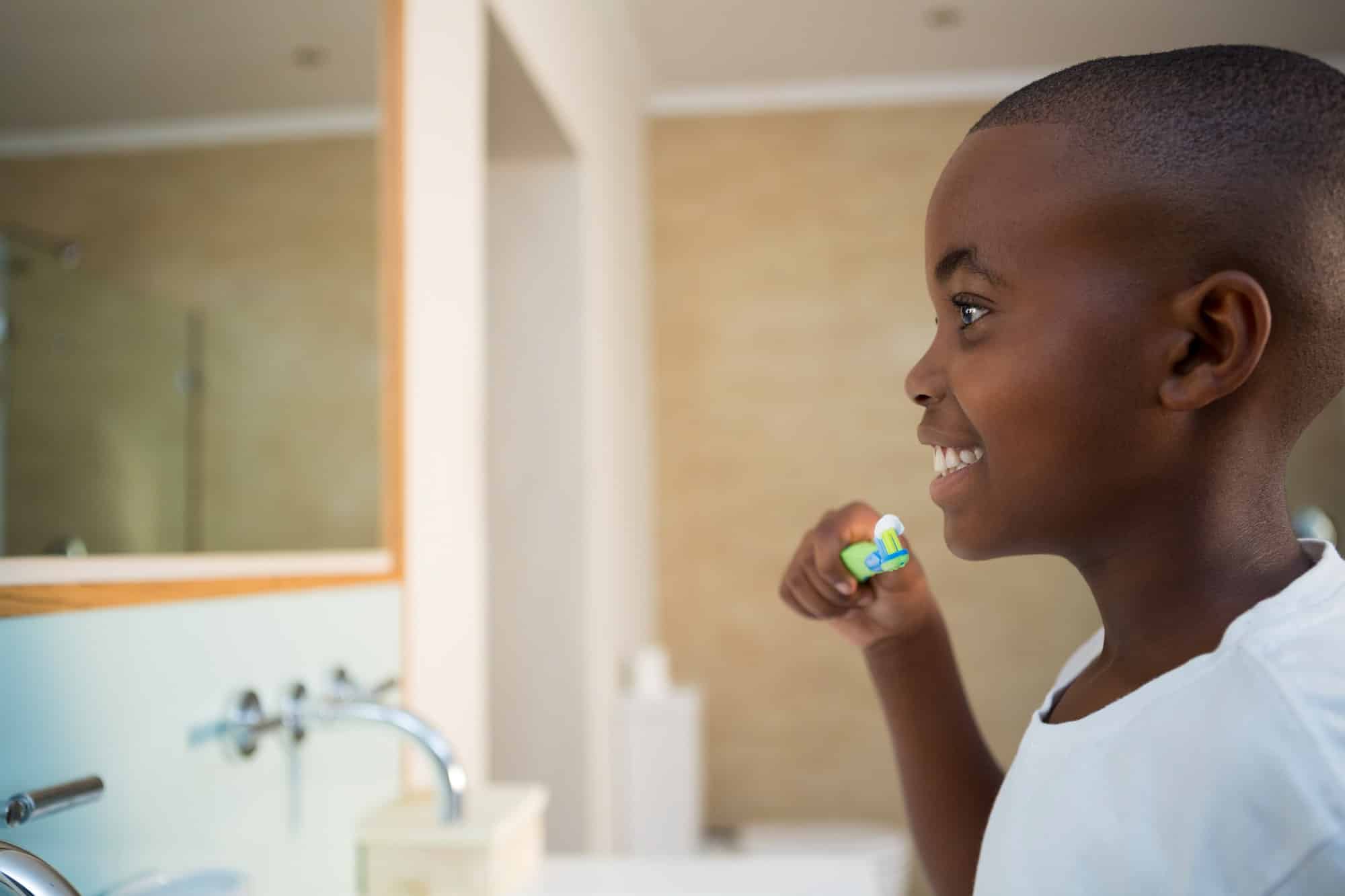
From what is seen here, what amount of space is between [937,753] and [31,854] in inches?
16.4

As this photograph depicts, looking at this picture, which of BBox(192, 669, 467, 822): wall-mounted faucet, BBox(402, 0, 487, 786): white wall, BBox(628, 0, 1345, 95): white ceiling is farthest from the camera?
BBox(402, 0, 487, 786): white wall

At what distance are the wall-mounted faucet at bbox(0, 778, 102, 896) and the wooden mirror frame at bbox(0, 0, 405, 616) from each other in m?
0.10

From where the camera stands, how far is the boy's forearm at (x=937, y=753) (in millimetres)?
538

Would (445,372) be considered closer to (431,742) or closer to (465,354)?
(465,354)

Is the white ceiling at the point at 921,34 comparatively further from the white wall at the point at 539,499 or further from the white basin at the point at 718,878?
the white basin at the point at 718,878

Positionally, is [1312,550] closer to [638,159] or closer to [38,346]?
[38,346]

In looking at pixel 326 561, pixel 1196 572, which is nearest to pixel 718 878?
pixel 326 561

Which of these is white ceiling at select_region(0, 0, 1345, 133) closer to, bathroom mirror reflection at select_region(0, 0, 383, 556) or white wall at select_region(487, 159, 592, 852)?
bathroom mirror reflection at select_region(0, 0, 383, 556)

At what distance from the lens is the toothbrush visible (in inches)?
19.8

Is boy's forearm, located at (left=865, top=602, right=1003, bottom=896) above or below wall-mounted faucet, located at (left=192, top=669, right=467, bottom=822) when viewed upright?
above

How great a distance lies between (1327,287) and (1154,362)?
0.05 m

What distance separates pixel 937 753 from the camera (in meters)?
0.55

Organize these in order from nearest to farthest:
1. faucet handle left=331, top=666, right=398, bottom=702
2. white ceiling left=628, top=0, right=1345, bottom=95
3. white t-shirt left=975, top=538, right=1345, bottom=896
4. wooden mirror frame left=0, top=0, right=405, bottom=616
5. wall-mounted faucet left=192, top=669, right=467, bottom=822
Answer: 1. white t-shirt left=975, top=538, right=1345, bottom=896
2. white ceiling left=628, top=0, right=1345, bottom=95
3. wooden mirror frame left=0, top=0, right=405, bottom=616
4. wall-mounted faucet left=192, top=669, right=467, bottom=822
5. faucet handle left=331, top=666, right=398, bottom=702

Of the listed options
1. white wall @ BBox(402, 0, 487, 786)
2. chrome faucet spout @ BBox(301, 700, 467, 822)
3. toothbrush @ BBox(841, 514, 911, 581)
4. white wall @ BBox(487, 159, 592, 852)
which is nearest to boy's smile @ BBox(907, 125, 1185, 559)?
toothbrush @ BBox(841, 514, 911, 581)
